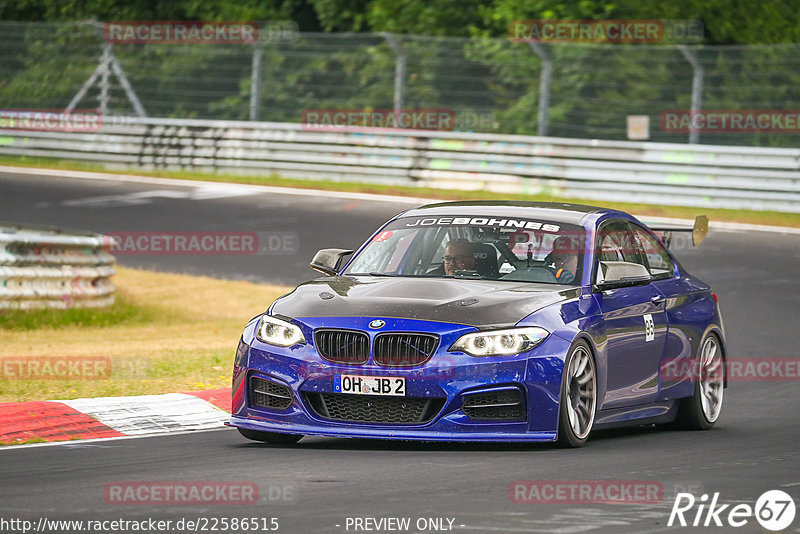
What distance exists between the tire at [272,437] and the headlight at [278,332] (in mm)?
607

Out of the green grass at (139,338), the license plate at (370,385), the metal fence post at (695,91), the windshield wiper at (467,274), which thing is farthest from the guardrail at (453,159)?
the license plate at (370,385)

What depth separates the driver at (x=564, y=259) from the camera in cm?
932

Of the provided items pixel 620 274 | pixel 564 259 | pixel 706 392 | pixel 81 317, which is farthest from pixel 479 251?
pixel 81 317

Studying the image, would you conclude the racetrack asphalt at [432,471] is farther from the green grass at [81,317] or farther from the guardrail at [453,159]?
the guardrail at [453,159]

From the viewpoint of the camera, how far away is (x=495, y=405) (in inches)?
326

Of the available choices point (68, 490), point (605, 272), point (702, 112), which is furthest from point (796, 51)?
point (68, 490)

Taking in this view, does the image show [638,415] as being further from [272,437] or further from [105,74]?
[105,74]

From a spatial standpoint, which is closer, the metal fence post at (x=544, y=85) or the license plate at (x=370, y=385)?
the license plate at (x=370, y=385)

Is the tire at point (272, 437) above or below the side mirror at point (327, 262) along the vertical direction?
below

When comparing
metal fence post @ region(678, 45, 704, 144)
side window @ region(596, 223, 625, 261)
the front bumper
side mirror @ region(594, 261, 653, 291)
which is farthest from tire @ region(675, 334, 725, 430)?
metal fence post @ region(678, 45, 704, 144)

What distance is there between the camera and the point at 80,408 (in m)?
10.1

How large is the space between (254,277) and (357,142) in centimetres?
844

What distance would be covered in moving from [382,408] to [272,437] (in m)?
0.98

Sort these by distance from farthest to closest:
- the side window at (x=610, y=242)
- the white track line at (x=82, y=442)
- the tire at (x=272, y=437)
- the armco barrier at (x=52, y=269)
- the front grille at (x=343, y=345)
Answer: the armco barrier at (x=52, y=269) → the side window at (x=610, y=242) → the tire at (x=272, y=437) → the white track line at (x=82, y=442) → the front grille at (x=343, y=345)
